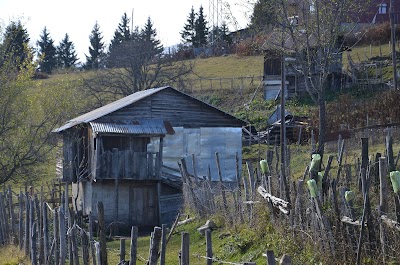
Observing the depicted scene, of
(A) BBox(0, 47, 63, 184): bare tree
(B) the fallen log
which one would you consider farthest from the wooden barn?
(B) the fallen log

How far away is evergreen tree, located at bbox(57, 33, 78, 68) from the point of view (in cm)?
8369

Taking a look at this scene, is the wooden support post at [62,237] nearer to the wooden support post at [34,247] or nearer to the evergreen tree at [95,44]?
the wooden support post at [34,247]

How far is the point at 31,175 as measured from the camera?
28000mm

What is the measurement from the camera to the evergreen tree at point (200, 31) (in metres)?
81.4

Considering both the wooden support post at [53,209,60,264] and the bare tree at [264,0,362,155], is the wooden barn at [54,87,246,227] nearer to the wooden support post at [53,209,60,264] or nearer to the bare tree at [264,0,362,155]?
the bare tree at [264,0,362,155]

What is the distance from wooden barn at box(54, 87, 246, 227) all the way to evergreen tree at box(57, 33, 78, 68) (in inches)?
2113

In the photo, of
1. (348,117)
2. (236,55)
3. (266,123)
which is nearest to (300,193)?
(348,117)

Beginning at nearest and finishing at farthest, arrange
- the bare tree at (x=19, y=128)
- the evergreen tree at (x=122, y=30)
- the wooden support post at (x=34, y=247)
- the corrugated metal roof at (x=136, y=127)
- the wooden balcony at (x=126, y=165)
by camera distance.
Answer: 1. the wooden support post at (x=34, y=247)
2. the bare tree at (x=19, y=128)
3. the corrugated metal roof at (x=136, y=127)
4. the wooden balcony at (x=126, y=165)
5. the evergreen tree at (x=122, y=30)

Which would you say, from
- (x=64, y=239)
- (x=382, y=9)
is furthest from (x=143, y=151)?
(x=382, y=9)

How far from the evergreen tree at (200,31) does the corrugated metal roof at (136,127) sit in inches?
2061

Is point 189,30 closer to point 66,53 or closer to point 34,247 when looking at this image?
point 66,53

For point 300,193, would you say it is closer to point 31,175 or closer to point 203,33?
point 31,175

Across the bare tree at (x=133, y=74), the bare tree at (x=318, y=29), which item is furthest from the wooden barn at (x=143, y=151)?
the bare tree at (x=133, y=74)

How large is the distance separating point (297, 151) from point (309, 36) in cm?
1372
